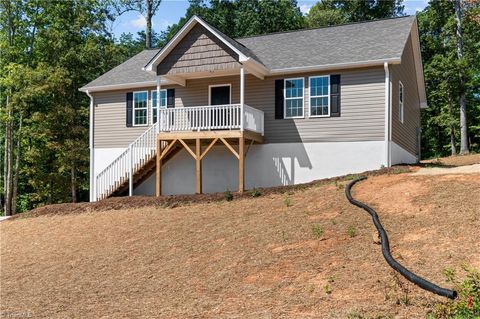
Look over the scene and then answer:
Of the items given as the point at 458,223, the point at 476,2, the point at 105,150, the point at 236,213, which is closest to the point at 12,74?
the point at 105,150

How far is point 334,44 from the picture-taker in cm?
1795

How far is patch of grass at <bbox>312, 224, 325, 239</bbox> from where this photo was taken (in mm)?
9600

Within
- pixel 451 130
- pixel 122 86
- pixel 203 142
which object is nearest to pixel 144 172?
pixel 203 142

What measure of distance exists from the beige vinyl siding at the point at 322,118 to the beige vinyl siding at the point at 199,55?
1.75 meters

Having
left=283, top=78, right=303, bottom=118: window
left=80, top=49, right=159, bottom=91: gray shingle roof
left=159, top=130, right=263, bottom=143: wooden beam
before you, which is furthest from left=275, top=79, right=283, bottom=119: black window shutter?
left=80, top=49, right=159, bottom=91: gray shingle roof

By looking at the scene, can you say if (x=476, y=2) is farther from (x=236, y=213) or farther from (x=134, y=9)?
(x=236, y=213)

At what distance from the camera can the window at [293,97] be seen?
16906 millimetres

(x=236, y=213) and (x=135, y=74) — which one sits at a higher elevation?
(x=135, y=74)

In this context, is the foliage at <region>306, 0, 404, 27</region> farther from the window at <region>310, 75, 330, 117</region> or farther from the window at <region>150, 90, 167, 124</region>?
the window at <region>310, 75, 330, 117</region>

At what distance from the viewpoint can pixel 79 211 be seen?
1653 cm

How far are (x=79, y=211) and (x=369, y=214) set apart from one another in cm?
1015

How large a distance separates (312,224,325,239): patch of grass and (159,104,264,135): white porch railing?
6.25 m

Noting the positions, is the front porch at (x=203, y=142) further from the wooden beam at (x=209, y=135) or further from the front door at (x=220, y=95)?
the front door at (x=220, y=95)

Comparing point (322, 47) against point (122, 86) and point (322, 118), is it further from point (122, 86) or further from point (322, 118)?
point (122, 86)
